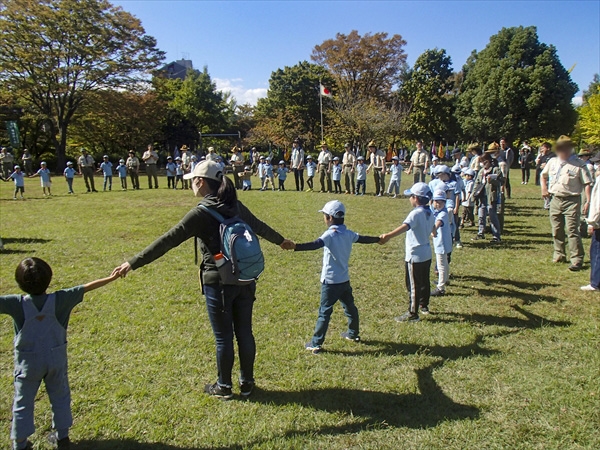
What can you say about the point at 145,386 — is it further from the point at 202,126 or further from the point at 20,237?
the point at 202,126

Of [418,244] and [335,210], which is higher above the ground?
[335,210]

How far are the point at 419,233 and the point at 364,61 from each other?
44.7 m

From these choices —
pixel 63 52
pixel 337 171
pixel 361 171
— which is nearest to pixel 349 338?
pixel 361 171

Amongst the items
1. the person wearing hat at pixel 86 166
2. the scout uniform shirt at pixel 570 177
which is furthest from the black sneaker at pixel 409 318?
the person wearing hat at pixel 86 166

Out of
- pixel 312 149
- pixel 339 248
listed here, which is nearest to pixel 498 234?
pixel 339 248

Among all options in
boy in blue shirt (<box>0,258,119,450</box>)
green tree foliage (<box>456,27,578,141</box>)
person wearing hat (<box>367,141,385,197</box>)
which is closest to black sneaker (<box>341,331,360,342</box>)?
boy in blue shirt (<box>0,258,119,450</box>)

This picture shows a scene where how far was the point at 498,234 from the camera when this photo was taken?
376 inches

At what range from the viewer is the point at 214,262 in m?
3.41

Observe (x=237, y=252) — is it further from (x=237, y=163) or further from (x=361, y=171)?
(x=237, y=163)

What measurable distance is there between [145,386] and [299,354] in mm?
1510

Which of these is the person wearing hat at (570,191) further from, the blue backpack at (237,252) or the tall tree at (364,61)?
the tall tree at (364,61)

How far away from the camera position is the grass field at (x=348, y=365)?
329 centimetres

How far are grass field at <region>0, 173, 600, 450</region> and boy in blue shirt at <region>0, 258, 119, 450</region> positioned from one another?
1.27ft

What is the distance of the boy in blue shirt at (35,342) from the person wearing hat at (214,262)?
491 millimetres
